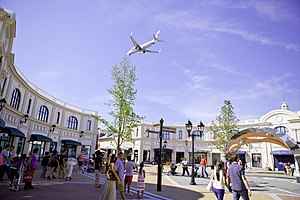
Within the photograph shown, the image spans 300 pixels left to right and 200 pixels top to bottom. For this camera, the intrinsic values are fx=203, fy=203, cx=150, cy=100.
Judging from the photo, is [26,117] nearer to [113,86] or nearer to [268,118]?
[113,86]

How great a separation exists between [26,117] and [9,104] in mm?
3477

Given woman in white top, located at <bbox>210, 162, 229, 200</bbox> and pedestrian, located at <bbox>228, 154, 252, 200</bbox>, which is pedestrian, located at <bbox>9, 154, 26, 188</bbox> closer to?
woman in white top, located at <bbox>210, 162, 229, 200</bbox>

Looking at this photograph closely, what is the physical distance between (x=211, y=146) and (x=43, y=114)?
32.6 metres

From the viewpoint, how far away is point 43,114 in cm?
2600

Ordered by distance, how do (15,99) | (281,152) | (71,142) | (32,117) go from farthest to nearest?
(281,152), (71,142), (32,117), (15,99)

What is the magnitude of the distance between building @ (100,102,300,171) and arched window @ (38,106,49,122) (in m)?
10.7

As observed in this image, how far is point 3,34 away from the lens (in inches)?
452

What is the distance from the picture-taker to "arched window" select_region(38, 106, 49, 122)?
25.4m

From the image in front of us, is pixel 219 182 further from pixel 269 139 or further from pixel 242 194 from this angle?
pixel 269 139

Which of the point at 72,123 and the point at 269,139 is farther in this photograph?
the point at 72,123

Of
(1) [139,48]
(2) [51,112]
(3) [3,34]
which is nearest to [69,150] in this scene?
(2) [51,112]

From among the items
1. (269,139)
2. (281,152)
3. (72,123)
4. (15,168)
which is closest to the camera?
(15,168)

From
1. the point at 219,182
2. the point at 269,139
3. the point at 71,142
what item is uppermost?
the point at 269,139

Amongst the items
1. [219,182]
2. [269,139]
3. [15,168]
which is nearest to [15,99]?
[15,168]
